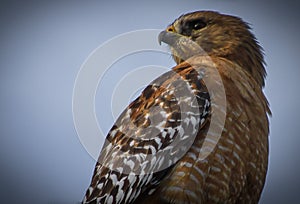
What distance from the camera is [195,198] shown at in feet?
4.69

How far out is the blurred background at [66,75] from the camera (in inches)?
81.2

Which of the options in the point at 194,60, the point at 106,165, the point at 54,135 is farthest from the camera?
the point at 54,135

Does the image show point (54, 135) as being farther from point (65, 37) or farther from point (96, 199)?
point (96, 199)

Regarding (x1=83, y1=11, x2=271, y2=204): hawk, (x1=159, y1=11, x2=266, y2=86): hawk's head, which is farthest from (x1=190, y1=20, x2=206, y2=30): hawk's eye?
(x1=83, y1=11, x2=271, y2=204): hawk

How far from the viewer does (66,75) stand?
210cm

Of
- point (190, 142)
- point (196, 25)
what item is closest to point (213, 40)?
point (196, 25)

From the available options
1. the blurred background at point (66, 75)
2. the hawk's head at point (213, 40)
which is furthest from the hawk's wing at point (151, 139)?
the blurred background at point (66, 75)

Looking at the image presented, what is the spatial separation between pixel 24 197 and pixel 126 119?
724mm

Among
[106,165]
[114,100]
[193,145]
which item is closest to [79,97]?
[114,100]

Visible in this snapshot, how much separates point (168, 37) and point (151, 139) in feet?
1.75

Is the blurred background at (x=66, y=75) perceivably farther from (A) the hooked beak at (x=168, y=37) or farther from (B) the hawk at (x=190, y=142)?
(B) the hawk at (x=190, y=142)

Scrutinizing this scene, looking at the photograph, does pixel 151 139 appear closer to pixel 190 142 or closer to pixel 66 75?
pixel 190 142

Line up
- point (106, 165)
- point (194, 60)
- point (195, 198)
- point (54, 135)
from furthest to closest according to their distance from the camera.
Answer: point (54, 135) → point (194, 60) → point (106, 165) → point (195, 198)

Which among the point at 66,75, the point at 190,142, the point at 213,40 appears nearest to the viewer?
the point at 190,142
